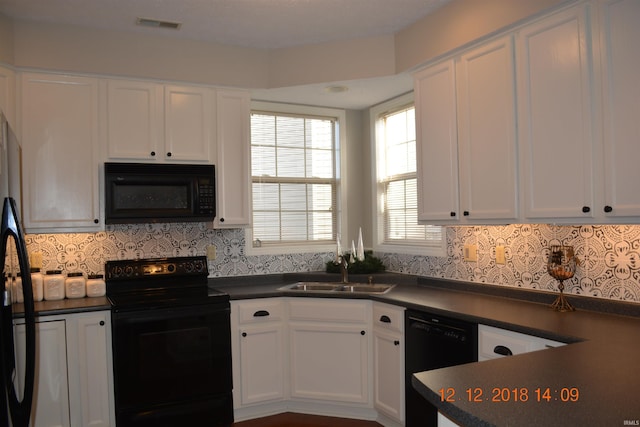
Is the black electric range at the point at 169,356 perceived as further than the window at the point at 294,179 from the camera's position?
No

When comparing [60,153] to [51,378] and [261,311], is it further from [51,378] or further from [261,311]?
[261,311]

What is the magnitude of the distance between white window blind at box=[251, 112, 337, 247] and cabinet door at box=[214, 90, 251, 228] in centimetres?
41

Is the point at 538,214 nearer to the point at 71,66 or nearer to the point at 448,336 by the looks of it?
the point at 448,336

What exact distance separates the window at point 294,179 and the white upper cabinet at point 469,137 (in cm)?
126

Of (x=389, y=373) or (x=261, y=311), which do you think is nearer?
(x=389, y=373)

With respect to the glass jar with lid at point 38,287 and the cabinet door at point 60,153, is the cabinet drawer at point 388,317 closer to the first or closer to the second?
the cabinet door at point 60,153

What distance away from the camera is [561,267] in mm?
2594

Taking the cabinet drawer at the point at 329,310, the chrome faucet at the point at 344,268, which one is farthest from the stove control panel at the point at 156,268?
the chrome faucet at the point at 344,268

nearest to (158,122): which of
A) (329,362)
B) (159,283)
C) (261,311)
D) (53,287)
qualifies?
(159,283)

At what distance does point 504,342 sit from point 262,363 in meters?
1.73

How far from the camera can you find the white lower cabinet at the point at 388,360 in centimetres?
309

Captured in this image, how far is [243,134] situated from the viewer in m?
3.79

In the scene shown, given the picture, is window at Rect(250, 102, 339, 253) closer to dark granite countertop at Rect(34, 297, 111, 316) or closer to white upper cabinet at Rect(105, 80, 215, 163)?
white upper cabinet at Rect(105, 80, 215, 163)

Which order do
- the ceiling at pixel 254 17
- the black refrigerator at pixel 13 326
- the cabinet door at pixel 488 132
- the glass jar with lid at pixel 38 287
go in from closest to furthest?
the black refrigerator at pixel 13 326, the cabinet door at pixel 488 132, the ceiling at pixel 254 17, the glass jar with lid at pixel 38 287
